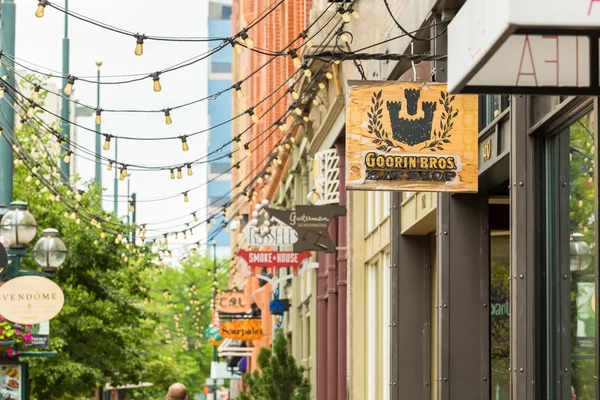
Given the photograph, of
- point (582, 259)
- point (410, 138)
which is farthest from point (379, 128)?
point (582, 259)

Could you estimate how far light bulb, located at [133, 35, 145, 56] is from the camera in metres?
11.9

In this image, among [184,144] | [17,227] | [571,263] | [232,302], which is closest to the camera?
[571,263]

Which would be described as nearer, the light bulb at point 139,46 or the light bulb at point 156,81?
the light bulb at point 139,46

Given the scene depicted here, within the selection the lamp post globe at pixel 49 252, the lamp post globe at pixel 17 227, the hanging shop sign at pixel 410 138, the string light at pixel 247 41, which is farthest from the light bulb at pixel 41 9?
the lamp post globe at pixel 49 252

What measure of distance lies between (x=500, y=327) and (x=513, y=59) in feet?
26.4

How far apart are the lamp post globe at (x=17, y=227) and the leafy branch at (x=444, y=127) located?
9915 millimetres

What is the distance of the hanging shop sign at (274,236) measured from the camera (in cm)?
2370

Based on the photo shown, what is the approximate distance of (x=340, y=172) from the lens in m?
23.8

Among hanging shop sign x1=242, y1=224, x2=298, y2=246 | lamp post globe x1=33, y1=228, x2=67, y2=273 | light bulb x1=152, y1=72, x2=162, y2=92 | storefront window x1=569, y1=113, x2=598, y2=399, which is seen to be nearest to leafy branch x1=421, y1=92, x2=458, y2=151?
storefront window x1=569, y1=113, x2=598, y2=399

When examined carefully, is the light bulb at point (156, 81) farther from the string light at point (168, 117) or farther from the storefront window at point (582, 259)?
the storefront window at point (582, 259)

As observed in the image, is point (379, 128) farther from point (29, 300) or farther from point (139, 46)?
point (29, 300)

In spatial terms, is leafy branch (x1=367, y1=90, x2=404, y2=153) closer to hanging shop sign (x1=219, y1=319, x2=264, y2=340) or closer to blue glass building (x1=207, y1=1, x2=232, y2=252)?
hanging shop sign (x1=219, y1=319, x2=264, y2=340)

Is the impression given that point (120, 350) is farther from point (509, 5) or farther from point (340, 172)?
point (509, 5)

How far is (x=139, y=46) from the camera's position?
12.0 meters
